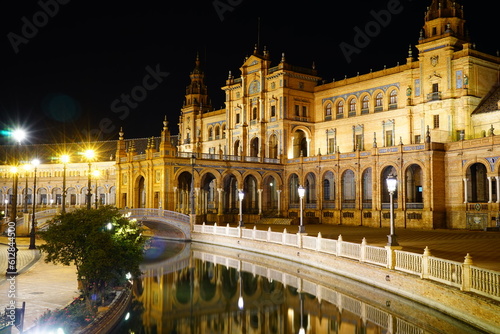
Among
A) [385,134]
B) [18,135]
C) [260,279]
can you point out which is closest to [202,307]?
[260,279]

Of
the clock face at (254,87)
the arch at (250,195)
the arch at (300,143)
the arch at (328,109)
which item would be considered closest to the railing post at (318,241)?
the arch at (250,195)

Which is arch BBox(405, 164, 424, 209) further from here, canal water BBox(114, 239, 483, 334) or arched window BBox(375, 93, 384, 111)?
canal water BBox(114, 239, 483, 334)

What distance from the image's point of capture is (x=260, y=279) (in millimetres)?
25328

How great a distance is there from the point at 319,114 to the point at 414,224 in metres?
20.4

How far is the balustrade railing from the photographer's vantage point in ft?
47.7

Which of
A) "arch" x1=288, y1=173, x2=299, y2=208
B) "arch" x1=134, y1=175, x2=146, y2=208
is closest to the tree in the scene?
"arch" x1=134, y1=175, x2=146, y2=208

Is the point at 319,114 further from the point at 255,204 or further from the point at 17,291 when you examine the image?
the point at 17,291

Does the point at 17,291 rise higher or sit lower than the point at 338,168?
lower

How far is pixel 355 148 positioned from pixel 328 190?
5.20 metres

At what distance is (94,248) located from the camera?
1717cm

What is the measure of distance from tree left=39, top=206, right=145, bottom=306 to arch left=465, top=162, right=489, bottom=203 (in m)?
29.9

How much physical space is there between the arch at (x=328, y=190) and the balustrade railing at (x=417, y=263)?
19.4m

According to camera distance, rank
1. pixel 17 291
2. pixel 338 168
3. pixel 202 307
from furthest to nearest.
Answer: pixel 338 168 → pixel 202 307 → pixel 17 291

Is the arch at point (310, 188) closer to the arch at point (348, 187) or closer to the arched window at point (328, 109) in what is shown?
the arch at point (348, 187)
